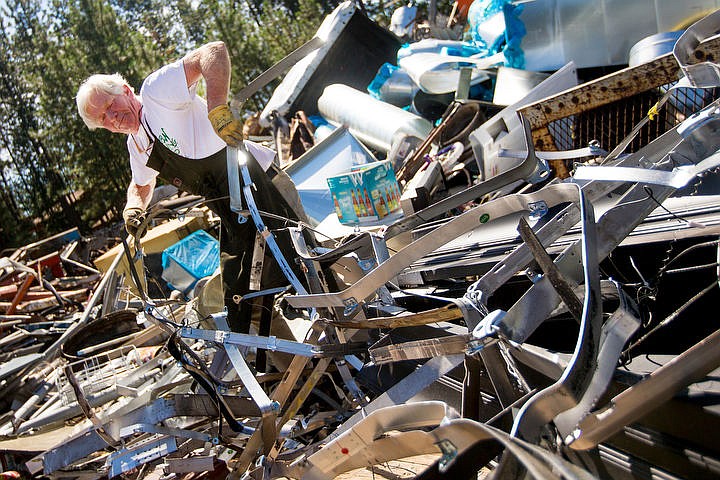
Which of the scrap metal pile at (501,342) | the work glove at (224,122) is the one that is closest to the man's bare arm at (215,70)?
the work glove at (224,122)

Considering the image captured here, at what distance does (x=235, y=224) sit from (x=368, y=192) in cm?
188

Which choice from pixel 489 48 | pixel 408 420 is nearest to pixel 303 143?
pixel 489 48

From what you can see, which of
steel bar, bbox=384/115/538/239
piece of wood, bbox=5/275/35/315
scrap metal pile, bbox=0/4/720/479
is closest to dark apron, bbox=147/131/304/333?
scrap metal pile, bbox=0/4/720/479

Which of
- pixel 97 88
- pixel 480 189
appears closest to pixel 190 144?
pixel 97 88

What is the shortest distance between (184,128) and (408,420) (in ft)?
7.74

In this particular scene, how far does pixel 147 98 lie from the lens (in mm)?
3262

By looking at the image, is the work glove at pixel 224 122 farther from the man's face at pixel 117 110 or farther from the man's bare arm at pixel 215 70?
the man's face at pixel 117 110

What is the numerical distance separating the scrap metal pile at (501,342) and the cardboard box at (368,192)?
135cm

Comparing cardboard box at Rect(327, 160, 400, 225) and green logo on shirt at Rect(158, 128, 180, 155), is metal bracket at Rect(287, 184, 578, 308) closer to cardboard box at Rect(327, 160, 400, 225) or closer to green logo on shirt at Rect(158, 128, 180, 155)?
green logo on shirt at Rect(158, 128, 180, 155)

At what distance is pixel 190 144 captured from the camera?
3.31 m

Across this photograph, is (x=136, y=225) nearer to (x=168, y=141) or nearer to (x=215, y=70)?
(x=168, y=141)

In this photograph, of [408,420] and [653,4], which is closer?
[408,420]

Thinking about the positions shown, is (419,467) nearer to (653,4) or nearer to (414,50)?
(653,4)

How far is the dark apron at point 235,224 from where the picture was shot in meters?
3.30
